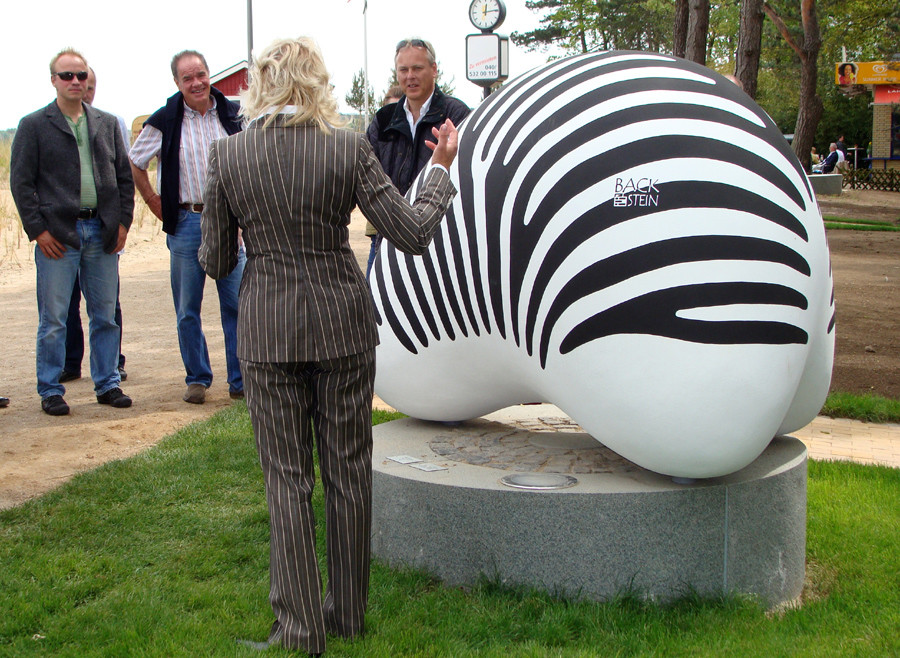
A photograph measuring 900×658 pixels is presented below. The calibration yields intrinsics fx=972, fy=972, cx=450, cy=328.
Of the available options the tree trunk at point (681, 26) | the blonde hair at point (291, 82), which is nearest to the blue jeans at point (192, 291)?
the blonde hair at point (291, 82)

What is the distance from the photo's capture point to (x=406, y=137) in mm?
5688

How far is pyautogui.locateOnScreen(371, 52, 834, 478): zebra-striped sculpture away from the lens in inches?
126

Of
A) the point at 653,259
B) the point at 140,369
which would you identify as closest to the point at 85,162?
the point at 140,369

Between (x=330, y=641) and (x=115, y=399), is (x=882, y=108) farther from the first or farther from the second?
(x=330, y=641)

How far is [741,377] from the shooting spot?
3.18 meters

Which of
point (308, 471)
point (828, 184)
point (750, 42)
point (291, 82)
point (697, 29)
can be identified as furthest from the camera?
point (828, 184)

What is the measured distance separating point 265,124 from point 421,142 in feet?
9.23

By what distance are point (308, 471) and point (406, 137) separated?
3.01 meters

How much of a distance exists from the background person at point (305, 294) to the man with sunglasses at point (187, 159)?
342 centimetres

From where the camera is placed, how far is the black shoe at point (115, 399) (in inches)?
265

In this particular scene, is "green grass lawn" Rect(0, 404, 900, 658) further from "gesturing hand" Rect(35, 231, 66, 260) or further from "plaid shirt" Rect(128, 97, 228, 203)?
"plaid shirt" Rect(128, 97, 228, 203)

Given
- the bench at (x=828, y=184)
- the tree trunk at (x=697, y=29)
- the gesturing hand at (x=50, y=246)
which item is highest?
the tree trunk at (x=697, y=29)

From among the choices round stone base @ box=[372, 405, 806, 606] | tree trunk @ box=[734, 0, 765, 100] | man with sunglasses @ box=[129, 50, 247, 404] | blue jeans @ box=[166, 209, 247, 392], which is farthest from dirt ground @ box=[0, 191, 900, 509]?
tree trunk @ box=[734, 0, 765, 100]

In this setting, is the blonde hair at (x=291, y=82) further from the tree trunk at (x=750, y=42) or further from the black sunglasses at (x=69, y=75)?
the tree trunk at (x=750, y=42)
